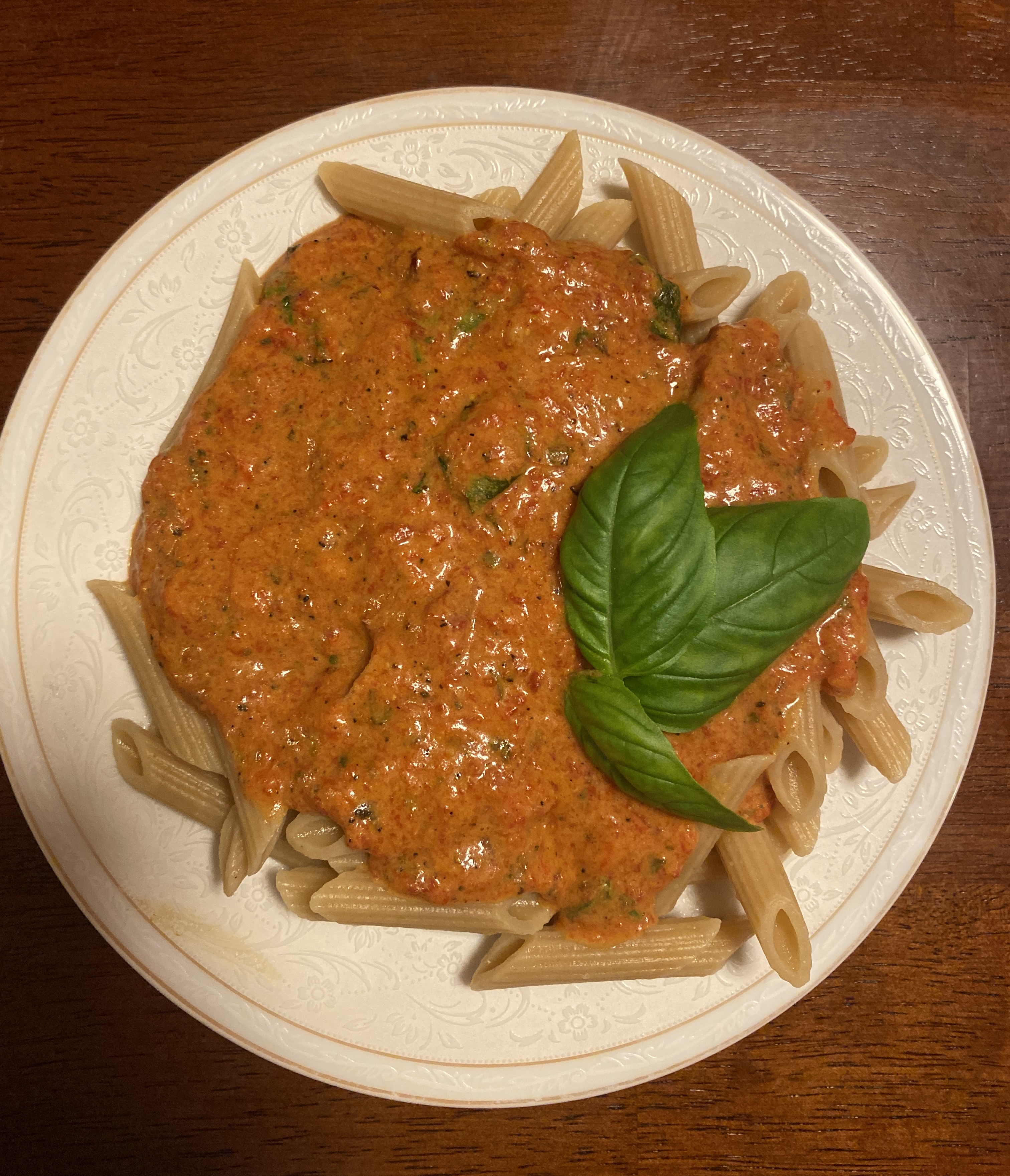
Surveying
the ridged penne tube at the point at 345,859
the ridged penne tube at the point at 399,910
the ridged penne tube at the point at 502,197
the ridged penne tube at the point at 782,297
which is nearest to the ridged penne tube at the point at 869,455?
the ridged penne tube at the point at 782,297

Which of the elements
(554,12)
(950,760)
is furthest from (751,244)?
(950,760)

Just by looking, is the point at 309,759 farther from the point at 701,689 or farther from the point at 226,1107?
the point at 226,1107

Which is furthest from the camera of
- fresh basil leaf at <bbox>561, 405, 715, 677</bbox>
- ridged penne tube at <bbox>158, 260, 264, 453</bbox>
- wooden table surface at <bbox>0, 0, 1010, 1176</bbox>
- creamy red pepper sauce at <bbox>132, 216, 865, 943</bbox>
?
wooden table surface at <bbox>0, 0, 1010, 1176</bbox>

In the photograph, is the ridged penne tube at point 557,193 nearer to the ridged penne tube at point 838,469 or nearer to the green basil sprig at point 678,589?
the green basil sprig at point 678,589

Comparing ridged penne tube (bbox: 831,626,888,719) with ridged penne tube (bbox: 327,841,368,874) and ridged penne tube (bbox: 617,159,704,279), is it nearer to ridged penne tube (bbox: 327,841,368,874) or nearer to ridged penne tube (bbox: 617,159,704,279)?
ridged penne tube (bbox: 617,159,704,279)

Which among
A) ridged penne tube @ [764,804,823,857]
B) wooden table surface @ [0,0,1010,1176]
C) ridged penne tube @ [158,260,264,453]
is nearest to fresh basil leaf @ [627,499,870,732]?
ridged penne tube @ [764,804,823,857]
